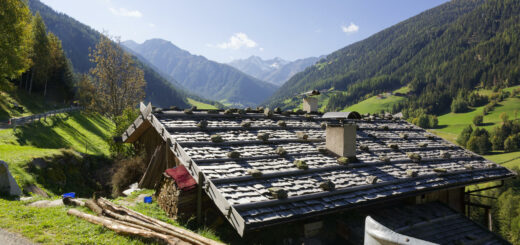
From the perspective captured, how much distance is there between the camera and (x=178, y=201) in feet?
26.0

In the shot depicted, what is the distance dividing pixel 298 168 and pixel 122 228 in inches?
210

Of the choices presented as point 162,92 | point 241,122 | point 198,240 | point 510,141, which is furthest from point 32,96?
point 510,141

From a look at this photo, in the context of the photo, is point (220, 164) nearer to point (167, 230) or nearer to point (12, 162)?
point (167, 230)

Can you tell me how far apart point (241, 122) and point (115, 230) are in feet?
19.0

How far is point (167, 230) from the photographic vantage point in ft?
21.6

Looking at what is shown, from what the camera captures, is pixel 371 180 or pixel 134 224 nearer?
pixel 134 224

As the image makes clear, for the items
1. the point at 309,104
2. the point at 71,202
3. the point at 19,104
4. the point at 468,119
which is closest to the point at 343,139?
the point at 309,104

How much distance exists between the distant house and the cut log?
1.37 metres

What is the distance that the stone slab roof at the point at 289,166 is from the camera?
6703 millimetres

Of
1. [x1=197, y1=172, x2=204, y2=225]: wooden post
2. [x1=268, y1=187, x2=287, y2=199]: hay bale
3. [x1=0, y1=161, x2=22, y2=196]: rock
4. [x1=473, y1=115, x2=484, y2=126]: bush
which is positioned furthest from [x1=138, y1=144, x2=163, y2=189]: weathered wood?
[x1=473, y1=115, x2=484, y2=126]: bush

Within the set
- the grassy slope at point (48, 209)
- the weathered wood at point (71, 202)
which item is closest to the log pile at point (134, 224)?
the grassy slope at point (48, 209)

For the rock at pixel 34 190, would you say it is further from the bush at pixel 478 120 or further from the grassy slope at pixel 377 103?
the bush at pixel 478 120

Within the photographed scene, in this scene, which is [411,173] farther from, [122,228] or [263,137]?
[122,228]

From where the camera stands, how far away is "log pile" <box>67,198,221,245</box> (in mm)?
6141
